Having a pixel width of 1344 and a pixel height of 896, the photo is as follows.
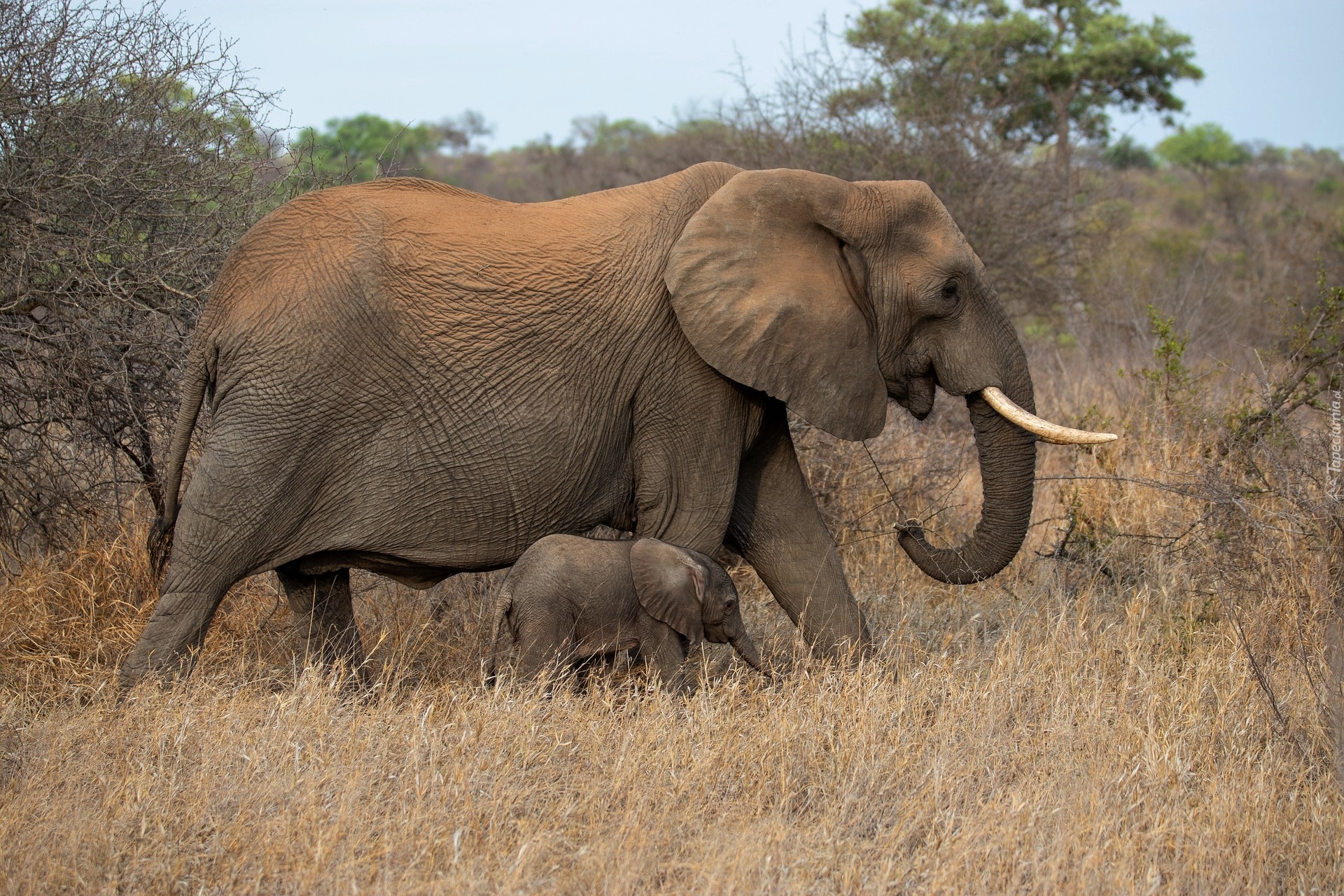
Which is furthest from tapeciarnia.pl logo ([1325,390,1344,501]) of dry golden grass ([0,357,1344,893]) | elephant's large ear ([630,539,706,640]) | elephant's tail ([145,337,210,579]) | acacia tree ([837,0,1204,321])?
acacia tree ([837,0,1204,321])

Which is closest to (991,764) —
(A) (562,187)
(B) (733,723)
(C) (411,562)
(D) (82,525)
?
(B) (733,723)

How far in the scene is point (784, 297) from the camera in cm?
474

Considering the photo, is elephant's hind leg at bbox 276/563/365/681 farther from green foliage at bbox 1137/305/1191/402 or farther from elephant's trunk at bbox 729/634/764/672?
green foliage at bbox 1137/305/1191/402

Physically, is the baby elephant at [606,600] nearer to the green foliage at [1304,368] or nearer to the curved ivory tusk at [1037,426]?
the curved ivory tusk at [1037,426]

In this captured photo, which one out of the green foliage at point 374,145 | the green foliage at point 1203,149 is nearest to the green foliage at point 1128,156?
the green foliage at point 1203,149

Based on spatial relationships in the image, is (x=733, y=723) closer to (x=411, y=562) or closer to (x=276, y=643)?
(x=411, y=562)

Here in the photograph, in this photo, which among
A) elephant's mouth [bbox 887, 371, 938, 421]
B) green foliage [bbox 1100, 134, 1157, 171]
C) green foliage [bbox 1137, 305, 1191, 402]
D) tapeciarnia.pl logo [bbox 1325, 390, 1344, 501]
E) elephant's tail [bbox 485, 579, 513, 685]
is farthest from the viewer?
green foliage [bbox 1100, 134, 1157, 171]

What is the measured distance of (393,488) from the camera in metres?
4.68

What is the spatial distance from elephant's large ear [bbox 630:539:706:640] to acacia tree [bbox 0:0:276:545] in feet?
7.44

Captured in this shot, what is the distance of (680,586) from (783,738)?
69 centimetres

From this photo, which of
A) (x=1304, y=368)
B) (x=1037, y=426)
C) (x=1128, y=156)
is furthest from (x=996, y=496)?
(x=1128, y=156)

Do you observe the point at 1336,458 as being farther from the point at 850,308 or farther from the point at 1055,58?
the point at 1055,58

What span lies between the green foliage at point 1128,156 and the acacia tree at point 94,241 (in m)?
14.8

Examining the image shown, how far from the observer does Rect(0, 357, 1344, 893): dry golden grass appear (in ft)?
11.5
